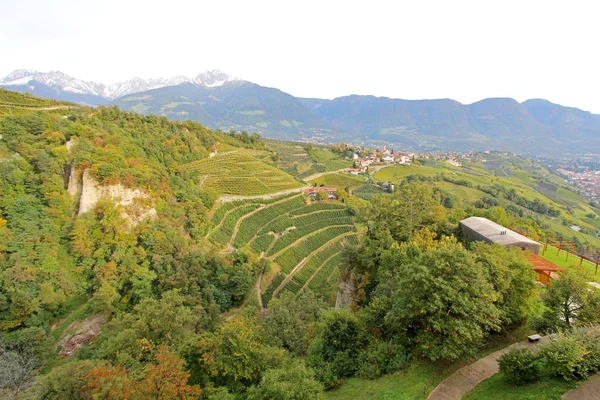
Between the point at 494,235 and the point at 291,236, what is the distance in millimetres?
21414

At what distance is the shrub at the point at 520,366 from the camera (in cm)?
908

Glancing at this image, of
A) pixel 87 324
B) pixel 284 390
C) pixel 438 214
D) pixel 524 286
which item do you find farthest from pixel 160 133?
pixel 524 286

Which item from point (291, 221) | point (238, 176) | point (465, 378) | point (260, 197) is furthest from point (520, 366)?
point (238, 176)

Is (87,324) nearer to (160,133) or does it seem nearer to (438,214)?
(160,133)

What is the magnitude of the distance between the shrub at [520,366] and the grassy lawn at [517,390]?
203mm

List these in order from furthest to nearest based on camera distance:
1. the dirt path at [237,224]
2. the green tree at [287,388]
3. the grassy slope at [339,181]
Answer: the grassy slope at [339,181]
the dirt path at [237,224]
the green tree at [287,388]

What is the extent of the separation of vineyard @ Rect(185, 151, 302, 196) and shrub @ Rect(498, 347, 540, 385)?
3343 cm

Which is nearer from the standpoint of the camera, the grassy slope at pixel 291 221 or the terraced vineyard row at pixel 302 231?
the grassy slope at pixel 291 221

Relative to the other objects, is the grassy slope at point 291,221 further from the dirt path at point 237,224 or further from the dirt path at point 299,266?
the dirt path at point 237,224

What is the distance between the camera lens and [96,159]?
2822 cm

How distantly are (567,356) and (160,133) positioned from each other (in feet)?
143

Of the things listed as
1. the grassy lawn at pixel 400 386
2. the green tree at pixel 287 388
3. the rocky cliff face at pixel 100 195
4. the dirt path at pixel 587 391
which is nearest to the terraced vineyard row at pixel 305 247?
the rocky cliff face at pixel 100 195

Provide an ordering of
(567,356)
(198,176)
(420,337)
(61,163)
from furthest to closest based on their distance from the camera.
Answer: (198,176) < (61,163) < (420,337) < (567,356)

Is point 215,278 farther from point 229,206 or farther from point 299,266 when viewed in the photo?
point 229,206
